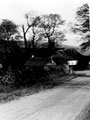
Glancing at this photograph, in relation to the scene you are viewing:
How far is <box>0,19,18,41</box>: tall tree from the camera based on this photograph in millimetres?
46594

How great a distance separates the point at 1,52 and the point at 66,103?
33.4m

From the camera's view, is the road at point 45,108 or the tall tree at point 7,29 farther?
the tall tree at point 7,29

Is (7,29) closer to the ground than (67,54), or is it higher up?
higher up

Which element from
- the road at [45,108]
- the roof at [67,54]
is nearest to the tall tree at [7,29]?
the roof at [67,54]

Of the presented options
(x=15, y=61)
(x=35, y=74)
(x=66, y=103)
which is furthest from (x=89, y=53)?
(x=66, y=103)

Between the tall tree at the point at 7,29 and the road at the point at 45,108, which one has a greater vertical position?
the tall tree at the point at 7,29

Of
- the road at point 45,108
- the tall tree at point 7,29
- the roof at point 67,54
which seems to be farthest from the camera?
the roof at point 67,54

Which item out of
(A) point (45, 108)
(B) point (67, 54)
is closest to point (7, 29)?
(B) point (67, 54)

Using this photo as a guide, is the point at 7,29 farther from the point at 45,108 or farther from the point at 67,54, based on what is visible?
the point at 45,108

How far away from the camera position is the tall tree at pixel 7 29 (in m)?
46.6

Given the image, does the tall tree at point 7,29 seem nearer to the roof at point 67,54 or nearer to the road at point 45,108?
the roof at point 67,54

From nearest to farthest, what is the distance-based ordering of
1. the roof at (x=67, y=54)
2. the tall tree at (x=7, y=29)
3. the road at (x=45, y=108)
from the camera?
the road at (x=45, y=108)
the tall tree at (x=7, y=29)
the roof at (x=67, y=54)

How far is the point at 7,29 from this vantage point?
156 feet

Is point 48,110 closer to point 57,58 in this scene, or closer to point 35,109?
point 35,109
